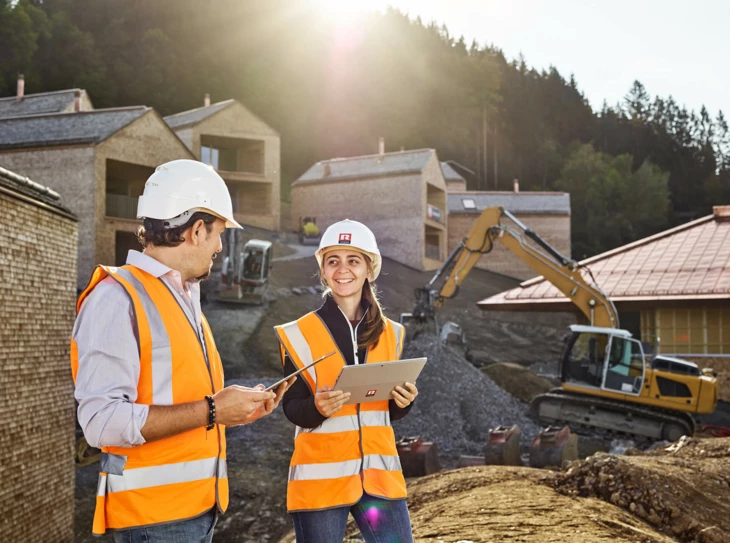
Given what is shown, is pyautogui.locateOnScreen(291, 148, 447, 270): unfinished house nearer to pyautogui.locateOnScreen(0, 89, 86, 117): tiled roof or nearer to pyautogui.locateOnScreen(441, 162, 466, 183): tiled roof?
pyautogui.locateOnScreen(441, 162, 466, 183): tiled roof

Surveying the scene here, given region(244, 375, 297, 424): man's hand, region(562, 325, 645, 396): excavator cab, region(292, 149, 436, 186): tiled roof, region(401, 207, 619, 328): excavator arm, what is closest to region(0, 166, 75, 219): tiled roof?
region(244, 375, 297, 424): man's hand

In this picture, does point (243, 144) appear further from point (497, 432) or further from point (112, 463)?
point (112, 463)

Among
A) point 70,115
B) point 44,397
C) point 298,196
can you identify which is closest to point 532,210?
point 298,196

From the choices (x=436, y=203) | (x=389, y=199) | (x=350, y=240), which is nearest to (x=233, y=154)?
(x=389, y=199)

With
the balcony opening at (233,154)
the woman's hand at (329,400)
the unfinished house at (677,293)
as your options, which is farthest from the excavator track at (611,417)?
the balcony opening at (233,154)

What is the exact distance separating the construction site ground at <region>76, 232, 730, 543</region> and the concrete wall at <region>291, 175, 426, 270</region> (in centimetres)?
1518

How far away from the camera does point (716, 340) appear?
19781 mm

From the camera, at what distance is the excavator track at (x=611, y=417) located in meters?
14.9

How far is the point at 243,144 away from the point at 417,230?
10.4m

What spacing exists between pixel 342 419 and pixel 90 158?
964 inches

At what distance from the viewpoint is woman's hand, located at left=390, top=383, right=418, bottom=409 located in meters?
3.27

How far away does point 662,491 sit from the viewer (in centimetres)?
601

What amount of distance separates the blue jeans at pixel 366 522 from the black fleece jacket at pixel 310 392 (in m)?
0.40

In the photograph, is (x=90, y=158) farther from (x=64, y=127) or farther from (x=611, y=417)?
(x=611, y=417)
